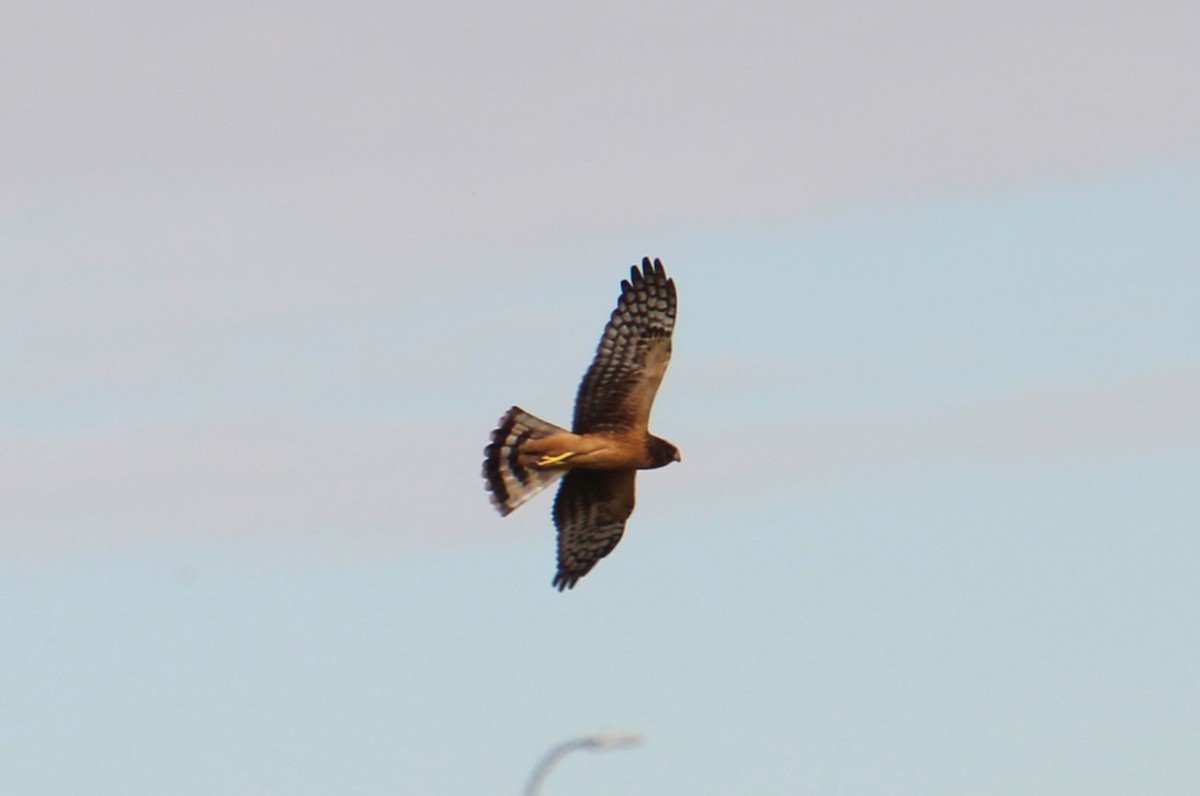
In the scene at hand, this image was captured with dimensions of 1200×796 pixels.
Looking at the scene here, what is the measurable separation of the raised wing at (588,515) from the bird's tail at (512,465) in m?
0.97

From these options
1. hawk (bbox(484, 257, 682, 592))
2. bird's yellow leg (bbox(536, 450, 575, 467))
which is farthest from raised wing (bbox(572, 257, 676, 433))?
bird's yellow leg (bbox(536, 450, 575, 467))

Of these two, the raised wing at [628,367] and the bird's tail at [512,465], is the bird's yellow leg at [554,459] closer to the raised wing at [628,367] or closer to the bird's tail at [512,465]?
the bird's tail at [512,465]

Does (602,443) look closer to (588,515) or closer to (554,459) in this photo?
(554,459)

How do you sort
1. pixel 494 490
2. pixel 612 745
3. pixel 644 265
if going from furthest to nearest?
pixel 644 265
pixel 494 490
pixel 612 745

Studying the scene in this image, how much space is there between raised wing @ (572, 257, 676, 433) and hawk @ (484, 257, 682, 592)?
0.01 metres

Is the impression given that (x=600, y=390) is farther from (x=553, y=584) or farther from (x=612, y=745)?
(x=612, y=745)

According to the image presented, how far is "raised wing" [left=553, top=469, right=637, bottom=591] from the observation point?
60.5 ft

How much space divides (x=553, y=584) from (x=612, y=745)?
3.29m

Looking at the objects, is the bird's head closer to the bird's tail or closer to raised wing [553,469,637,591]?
raised wing [553,469,637,591]

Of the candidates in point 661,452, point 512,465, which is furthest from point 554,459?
point 661,452

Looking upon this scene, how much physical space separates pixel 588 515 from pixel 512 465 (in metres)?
1.65

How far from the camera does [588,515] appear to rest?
1877 cm

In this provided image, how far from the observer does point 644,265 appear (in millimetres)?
18594

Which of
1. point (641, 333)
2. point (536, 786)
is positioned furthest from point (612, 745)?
point (641, 333)
